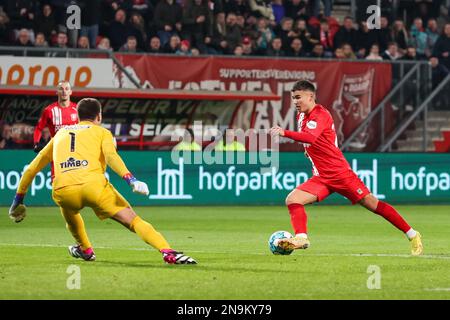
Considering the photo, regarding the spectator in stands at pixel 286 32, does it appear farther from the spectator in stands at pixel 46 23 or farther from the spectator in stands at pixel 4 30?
the spectator in stands at pixel 4 30

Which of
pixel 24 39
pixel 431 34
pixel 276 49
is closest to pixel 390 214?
pixel 24 39

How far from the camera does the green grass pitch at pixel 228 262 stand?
400 inches

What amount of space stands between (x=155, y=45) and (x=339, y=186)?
13.8m

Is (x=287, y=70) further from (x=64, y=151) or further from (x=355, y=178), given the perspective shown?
(x=64, y=151)

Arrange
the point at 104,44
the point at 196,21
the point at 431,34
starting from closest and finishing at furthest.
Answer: the point at 104,44 < the point at 196,21 < the point at 431,34

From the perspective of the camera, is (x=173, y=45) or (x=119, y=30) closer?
(x=119, y=30)

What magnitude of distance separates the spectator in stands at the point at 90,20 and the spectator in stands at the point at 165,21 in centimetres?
161

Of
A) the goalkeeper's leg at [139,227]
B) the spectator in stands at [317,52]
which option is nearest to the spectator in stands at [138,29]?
the spectator in stands at [317,52]

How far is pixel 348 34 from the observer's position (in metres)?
29.4

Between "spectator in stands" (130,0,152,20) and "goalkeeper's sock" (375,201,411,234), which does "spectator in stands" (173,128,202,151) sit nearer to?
"spectator in stands" (130,0,152,20)

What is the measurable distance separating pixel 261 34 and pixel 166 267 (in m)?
17.2

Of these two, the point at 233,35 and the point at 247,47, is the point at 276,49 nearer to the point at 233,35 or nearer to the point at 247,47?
the point at 247,47

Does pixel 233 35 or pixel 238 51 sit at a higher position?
pixel 233 35
